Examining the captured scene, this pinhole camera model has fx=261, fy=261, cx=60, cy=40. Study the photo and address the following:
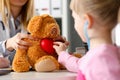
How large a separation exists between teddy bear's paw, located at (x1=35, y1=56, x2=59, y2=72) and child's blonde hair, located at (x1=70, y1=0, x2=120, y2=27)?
9.4 inches

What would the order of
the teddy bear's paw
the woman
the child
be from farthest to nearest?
the woman < the teddy bear's paw < the child

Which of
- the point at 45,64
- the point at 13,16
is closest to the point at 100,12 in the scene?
the point at 45,64

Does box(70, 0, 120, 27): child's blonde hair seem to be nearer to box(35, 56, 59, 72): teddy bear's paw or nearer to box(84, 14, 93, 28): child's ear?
box(84, 14, 93, 28): child's ear

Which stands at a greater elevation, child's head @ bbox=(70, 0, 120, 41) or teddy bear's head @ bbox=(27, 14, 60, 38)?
child's head @ bbox=(70, 0, 120, 41)

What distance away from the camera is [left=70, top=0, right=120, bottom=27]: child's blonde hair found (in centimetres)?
66

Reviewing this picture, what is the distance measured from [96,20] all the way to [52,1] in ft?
4.43

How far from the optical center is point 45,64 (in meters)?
0.84

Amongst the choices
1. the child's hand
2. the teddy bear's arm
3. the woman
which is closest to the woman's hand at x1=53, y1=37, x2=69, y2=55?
the child's hand

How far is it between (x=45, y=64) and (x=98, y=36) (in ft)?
0.77

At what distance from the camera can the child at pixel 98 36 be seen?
0.62 metres

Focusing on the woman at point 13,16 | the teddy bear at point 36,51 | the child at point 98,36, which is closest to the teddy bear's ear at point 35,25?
the teddy bear at point 36,51

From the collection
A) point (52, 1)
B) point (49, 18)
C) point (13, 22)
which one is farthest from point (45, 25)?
point (52, 1)

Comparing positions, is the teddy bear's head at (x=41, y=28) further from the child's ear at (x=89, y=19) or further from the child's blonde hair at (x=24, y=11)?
the child's blonde hair at (x=24, y=11)

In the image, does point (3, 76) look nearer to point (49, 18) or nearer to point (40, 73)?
point (40, 73)
